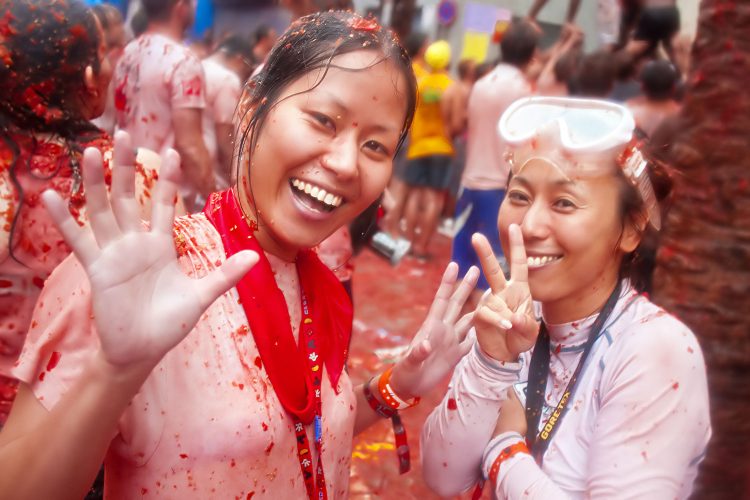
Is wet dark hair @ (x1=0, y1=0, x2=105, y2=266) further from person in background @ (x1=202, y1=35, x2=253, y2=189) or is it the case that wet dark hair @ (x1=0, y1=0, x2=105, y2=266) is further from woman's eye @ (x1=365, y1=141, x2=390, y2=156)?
person in background @ (x1=202, y1=35, x2=253, y2=189)

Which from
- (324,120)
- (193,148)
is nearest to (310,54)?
(324,120)

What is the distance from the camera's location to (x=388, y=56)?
1.56 m

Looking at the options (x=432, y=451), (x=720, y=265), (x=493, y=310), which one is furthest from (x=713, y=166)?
(x=432, y=451)

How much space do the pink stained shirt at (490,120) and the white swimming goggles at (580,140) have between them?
3635 mm

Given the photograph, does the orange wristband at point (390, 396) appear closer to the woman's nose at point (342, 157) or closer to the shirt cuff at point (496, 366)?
the shirt cuff at point (496, 366)

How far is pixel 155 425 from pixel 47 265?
1.05 metres

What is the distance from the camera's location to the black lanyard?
1.76m

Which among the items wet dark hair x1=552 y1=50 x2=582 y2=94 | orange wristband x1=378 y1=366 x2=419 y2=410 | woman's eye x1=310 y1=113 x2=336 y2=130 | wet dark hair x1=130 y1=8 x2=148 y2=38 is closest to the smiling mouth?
woman's eye x1=310 y1=113 x2=336 y2=130

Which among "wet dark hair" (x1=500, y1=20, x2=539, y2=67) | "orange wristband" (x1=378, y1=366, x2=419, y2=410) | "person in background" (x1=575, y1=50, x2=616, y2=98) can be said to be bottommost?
"person in background" (x1=575, y1=50, x2=616, y2=98)

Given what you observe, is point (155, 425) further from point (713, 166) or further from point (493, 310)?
A: point (713, 166)

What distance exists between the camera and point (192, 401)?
132 cm

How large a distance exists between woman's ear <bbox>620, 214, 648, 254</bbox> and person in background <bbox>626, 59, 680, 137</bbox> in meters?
3.46

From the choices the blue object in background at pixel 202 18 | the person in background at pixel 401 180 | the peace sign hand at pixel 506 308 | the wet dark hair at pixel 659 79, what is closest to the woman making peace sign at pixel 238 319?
the peace sign hand at pixel 506 308

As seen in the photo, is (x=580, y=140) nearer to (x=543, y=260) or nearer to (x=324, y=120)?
(x=543, y=260)
